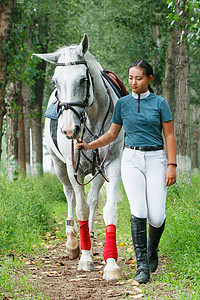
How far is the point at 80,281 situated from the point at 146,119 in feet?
6.16

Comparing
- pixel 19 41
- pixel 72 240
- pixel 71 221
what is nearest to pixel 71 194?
pixel 71 221

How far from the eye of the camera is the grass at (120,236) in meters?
3.82

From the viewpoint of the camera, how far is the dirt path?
12.2 feet

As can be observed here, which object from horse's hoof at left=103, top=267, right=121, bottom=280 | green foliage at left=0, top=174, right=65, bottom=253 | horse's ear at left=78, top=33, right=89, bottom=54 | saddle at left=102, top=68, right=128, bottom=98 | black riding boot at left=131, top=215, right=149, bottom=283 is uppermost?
horse's ear at left=78, top=33, right=89, bottom=54

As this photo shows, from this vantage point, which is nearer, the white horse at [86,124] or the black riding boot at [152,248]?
the white horse at [86,124]

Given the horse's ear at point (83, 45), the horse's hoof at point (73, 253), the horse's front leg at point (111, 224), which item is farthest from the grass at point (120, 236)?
the horse's ear at point (83, 45)

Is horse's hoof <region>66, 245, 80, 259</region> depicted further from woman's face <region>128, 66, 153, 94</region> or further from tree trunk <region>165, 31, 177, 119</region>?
tree trunk <region>165, 31, 177, 119</region>

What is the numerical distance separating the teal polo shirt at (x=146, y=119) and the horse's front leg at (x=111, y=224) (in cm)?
64

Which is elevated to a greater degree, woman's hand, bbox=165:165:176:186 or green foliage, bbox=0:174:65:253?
woman's hand, bbox=165:165:176:186

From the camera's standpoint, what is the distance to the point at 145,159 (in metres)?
4.05

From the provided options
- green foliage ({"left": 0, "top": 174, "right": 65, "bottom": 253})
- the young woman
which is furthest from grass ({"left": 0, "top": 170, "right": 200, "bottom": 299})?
the young woman

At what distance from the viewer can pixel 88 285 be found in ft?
13.7

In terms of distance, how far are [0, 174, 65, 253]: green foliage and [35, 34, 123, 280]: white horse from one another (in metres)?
1.29

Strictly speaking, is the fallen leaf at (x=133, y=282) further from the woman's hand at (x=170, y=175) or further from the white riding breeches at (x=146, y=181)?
the woman's hand at (x=170, y=175)
